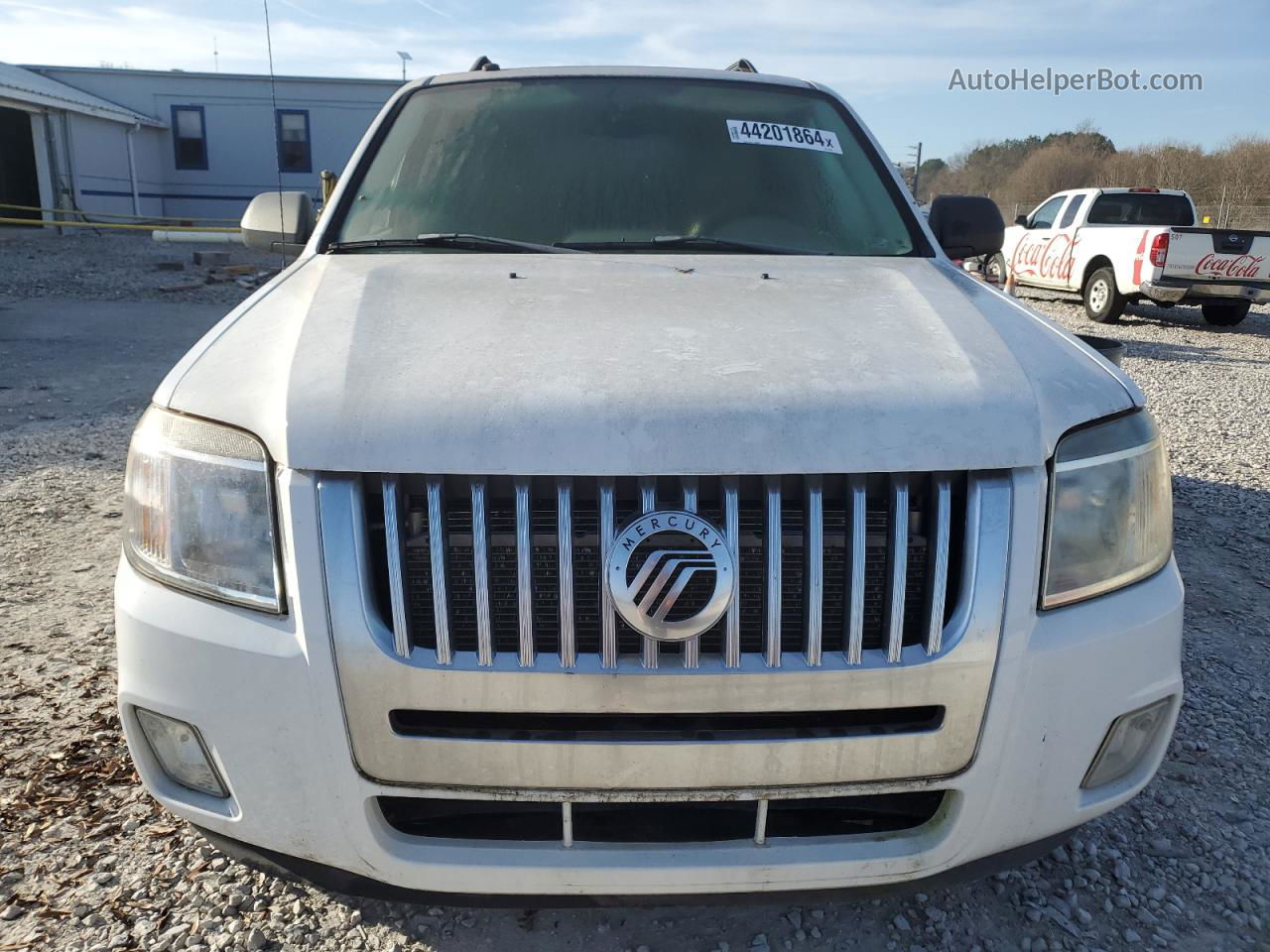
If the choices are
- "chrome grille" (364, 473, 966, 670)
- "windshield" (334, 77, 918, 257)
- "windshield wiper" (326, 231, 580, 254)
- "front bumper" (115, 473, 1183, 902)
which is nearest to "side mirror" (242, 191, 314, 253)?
"windshield" (334, 77, 918, 257)

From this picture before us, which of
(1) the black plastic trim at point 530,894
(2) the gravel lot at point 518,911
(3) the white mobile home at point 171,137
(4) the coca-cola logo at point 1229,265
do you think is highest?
(3) the white mobile home at point 171,137

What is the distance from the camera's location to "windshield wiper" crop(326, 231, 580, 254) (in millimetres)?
2658

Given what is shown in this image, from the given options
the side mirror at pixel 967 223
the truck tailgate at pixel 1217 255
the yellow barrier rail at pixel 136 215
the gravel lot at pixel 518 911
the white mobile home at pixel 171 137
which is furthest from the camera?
the white mobile home at pixel 171 137

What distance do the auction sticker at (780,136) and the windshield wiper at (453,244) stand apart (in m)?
0.83

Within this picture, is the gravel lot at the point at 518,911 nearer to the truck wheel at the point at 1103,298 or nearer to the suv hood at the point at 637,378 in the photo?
Result: the suv hood at the point at 637,378

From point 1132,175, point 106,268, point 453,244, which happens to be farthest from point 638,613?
point 1132,175

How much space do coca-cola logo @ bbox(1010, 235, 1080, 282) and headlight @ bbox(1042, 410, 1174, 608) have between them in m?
13.1

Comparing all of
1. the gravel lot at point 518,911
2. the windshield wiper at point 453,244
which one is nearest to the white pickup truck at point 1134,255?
the gravel lot at point 518,911

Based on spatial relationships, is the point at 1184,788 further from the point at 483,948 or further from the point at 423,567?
the point at 423,567

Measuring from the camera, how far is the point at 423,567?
63.1 inches

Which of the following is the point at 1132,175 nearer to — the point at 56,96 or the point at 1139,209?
the point at 1139,209

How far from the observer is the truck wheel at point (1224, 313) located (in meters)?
12.9

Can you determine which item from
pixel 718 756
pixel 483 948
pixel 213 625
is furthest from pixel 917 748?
pixel 213 625

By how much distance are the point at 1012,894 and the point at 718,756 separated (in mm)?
1037
